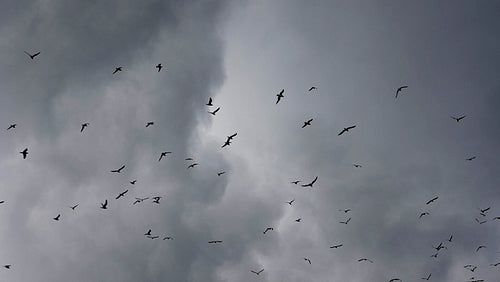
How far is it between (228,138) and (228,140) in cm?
75

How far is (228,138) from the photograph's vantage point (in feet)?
261

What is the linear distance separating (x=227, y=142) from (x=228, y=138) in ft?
3.72

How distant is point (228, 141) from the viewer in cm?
8038

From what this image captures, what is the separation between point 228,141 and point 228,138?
3.33ft

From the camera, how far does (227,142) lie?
263 ft

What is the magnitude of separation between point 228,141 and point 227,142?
29 cm

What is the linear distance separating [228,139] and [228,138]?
0.28 meters

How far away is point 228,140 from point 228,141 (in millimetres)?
278

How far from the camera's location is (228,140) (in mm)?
80188

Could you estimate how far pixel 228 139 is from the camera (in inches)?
3140

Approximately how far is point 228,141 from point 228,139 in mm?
747
